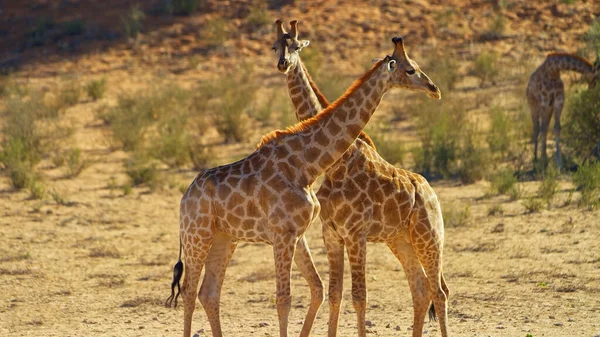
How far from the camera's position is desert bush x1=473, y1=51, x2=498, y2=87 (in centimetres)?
2214

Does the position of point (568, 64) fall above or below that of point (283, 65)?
below

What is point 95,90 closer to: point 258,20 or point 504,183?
point 258,20

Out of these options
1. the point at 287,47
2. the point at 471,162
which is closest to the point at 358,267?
the point at 287,47

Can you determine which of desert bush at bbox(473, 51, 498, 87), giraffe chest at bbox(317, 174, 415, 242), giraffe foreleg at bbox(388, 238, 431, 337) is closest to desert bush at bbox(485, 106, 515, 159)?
desert bush at bbox(473, 51, 498, 87)

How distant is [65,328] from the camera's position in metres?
9.01

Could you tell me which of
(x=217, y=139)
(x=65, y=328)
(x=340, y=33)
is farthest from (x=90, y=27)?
(x=65, y=328)

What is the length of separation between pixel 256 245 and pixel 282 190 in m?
5.10

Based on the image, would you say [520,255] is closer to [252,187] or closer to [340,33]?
[252,187]

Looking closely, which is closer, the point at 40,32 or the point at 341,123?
the point at 341,123

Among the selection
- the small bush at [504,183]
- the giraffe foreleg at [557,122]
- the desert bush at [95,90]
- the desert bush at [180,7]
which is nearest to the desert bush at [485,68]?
the giraffe foreleg at [557,122]

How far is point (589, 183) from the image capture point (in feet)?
41.9

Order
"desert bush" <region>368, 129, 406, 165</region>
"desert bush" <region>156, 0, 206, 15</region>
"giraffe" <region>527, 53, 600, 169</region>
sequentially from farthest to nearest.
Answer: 1. "desert bush" <region>156, 0, 206, 15</region>
2. "desert bush" <region>368, 129, 406, 165</region>
3. "giraffe" <region>527, 53, 600, 169</region>

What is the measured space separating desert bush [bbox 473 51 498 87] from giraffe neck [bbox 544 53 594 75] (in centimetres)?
619

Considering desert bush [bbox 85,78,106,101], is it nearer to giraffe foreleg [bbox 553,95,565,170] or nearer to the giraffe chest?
giraffe foreleg [bbox 553,95,565,170]
